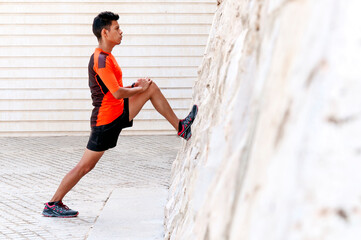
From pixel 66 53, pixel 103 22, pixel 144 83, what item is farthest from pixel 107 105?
pixel 66 53

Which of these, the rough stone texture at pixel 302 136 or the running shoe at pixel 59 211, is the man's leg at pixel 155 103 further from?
the rough stone texture at pixel 302 136

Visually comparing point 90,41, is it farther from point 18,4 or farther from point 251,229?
point 251,229

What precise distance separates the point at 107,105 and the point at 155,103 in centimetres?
48

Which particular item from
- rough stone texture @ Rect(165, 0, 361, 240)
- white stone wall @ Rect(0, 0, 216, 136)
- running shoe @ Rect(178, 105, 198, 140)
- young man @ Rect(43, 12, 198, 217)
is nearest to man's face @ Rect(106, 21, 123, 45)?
young man @ Rect(43, 12, 198, 217)

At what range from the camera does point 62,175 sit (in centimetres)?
920

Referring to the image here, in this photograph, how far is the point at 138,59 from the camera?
44.2 feet

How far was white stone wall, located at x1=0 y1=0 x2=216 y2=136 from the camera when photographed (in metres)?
13.3

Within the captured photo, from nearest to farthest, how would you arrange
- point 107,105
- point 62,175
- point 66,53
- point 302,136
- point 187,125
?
point 302,136 < point 187,125 < point 107,105 < point 62,175 < point 66,53

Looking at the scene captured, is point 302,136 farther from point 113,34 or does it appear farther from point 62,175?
point 62,175

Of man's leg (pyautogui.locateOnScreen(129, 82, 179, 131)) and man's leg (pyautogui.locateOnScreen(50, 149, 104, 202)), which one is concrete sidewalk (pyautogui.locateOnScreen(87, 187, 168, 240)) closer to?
man's leg (pyautogui.locateOnScreen(50, 149, 104, 202))

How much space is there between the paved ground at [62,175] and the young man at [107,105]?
38 cm

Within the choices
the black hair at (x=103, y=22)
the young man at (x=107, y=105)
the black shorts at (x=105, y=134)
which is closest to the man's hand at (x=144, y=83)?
the young man at (x=107, y=105)

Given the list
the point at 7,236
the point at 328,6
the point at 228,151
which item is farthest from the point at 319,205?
the point at 7,236

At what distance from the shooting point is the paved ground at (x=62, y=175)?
6414 millimetres
